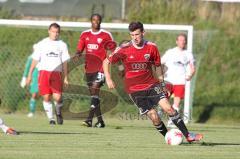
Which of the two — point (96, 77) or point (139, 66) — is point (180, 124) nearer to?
point (139, 66)

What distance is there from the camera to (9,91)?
2316cm

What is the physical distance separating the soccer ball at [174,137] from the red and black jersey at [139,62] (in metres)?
0.85

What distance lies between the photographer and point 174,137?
41.6 feet

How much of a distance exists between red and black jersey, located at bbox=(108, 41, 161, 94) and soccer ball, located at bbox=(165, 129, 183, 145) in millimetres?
854

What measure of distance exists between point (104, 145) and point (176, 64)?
713cm

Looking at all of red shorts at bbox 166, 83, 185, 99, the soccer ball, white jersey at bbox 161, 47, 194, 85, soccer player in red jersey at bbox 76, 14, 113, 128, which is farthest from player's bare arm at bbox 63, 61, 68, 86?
the soccer ball

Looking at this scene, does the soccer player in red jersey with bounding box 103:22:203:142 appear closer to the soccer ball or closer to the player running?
the soccer ball

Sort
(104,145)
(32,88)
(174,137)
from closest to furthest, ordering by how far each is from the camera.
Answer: (104,145) → (174,137) → (32,88)

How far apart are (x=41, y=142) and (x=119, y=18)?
12.5m

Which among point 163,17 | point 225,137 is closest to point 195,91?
point 163,17

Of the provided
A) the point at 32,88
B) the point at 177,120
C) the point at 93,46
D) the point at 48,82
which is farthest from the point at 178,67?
the point at 177,120

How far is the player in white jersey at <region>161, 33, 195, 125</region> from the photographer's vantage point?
1888cm

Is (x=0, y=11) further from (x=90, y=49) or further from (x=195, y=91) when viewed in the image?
(x=90, y=49)

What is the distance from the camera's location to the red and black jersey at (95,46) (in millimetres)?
17266
